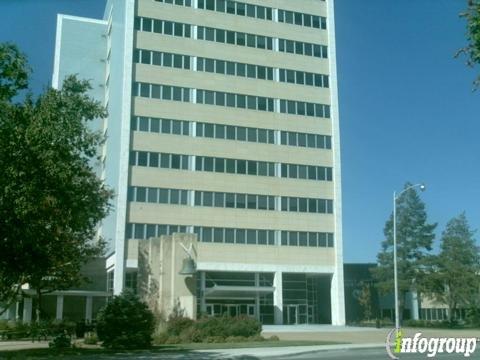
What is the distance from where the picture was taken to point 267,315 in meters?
65.2

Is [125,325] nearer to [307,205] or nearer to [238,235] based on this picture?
[238,235]

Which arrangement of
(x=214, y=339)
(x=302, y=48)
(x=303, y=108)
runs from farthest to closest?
1. (x=302, y=48)
2. (x=303, y=108)
3. (x=214, y=339)

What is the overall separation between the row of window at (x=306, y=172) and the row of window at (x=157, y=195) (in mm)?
11367

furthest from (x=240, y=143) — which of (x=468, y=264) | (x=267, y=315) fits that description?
(x=468, y=264)

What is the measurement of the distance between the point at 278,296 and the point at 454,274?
19.4 m

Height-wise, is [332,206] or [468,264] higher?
[332,206]

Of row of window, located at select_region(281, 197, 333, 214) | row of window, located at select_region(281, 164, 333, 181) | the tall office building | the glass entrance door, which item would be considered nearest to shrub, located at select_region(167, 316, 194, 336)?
the tall office building

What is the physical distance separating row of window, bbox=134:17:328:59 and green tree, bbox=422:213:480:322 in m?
26.2

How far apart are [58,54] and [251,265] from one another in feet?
130

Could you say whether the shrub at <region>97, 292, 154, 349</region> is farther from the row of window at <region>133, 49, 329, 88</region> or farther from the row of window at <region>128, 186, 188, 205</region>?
the row of window at <region>133, 49, 329, 88</region>

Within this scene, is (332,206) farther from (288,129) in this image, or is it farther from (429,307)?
(429,307)

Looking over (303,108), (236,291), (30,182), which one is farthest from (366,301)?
(30,182)

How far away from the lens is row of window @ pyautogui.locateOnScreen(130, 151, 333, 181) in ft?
206

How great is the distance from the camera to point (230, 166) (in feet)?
214
